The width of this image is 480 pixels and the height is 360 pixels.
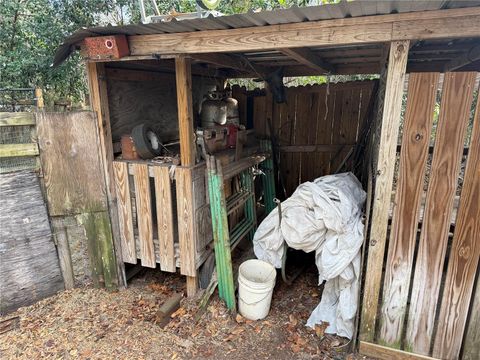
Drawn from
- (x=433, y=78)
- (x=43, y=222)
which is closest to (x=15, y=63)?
(x=43, y=222)

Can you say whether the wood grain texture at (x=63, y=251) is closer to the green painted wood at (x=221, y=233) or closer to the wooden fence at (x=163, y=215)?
the wooden fence at (x=163, y=215)

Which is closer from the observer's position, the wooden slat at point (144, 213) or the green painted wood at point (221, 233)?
the green painted wood at point (221, 233)

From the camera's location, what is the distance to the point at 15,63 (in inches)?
175

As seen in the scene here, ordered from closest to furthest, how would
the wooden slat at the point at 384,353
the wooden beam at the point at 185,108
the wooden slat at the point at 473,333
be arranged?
the wooden slat at the point at 473,333 → the wooden slat at the point at 384,353 → the wooden beam at the point at 185,108

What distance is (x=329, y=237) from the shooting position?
8.54ft

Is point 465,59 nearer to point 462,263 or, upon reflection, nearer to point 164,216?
point 462,263

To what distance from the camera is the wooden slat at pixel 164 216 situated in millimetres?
2896

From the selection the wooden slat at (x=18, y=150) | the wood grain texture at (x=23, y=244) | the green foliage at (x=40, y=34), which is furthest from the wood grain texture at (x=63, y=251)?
the green foliage at (x=40, y=34)

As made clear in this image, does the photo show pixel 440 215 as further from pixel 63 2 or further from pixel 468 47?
pixel 63 2

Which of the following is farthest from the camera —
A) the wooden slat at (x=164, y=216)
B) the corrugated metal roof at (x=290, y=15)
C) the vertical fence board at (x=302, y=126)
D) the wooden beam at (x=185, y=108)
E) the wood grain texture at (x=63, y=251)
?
the vertical fence board at (x=302, y=126)

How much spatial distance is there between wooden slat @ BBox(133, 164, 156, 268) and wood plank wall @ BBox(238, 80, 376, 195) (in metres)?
2.48

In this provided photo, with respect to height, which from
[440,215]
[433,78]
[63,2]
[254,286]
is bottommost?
[254,286]

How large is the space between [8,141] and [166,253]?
1761 millimetres

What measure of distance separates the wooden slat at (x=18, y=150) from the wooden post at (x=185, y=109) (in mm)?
1368
